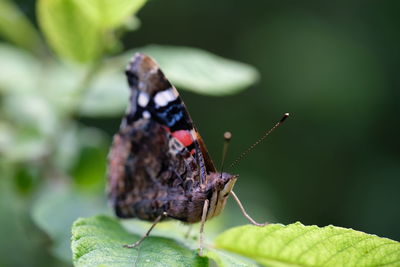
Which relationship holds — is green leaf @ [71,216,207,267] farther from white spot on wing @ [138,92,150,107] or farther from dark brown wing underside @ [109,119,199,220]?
white spot on wing @ [138,92,150,107]

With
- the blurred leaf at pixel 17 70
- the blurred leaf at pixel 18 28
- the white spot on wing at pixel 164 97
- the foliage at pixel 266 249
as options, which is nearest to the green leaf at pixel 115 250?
the foliage at pixel 266 249

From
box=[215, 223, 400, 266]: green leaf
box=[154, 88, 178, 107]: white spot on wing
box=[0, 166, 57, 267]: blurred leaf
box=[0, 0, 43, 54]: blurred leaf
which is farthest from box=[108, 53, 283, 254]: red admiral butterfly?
box=[0, 0, 43, 54]: blurred leaf

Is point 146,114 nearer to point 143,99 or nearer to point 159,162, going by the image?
point 143,99

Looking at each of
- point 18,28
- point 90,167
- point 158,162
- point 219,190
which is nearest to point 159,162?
point 158,162

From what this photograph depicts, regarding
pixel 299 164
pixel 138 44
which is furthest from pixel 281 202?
pixel 138 44

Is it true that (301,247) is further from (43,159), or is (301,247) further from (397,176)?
(397,176)

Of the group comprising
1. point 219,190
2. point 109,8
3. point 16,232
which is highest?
point 109,8
